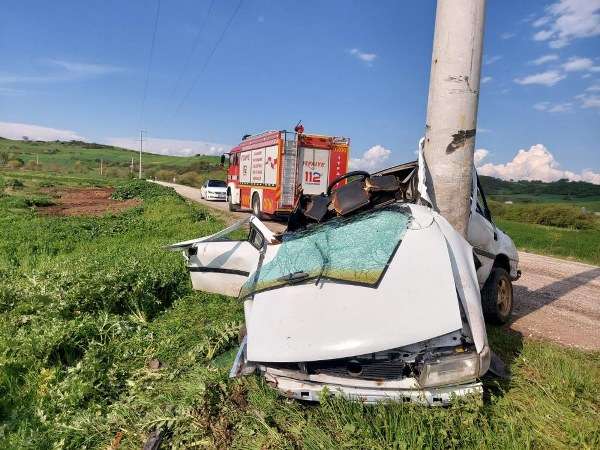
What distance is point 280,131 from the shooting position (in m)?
14.4

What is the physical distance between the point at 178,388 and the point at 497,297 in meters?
3.88

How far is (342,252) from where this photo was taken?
3473mm

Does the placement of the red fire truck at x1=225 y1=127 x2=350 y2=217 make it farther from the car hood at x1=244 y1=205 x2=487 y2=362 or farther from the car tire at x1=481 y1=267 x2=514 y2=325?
the car hood at x1=244 y1=205 x2=487 y2=362

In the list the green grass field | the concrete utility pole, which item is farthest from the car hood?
A: the concrete utility pole

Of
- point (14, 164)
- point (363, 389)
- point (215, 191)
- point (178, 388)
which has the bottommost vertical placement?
point (178, 388)

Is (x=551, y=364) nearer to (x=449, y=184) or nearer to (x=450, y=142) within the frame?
(x=449, y=184)

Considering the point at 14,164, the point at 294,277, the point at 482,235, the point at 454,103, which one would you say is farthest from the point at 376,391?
the point at 14,164

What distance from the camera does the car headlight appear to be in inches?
116

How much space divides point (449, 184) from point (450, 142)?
1.36 feet

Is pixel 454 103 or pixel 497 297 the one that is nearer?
pixel 454 103

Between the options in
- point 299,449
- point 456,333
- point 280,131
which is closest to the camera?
point 299,449

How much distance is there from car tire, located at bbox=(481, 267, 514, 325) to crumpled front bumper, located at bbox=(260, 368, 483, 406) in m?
2.69

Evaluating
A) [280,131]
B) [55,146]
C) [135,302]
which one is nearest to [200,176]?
[280,131]

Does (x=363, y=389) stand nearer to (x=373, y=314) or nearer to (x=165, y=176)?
(x=373, y=314)
